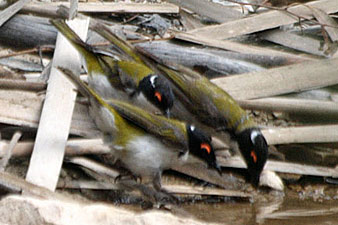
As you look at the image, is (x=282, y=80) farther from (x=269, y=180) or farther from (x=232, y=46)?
(x=269, y=180)

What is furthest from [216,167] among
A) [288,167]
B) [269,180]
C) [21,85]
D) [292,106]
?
[21,85]

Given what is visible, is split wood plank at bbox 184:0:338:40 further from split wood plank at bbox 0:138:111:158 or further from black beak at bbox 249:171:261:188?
split wood plank at bbox 0:138:111:158

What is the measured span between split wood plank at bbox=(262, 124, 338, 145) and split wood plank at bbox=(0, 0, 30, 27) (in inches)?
101

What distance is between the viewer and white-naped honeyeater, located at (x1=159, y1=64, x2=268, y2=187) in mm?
6430

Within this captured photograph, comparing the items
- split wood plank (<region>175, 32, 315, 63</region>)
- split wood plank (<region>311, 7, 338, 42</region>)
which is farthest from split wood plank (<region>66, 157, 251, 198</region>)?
split wood plank (<region>311, 7, 338, 42</region>)

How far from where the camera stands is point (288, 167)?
21.6 feet

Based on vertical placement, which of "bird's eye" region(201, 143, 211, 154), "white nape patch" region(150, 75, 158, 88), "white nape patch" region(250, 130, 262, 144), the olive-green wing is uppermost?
"white nape patch" region(150, 75, 158, 88)

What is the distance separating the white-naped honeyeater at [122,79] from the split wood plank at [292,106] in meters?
0.84

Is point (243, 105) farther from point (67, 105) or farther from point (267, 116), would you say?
point (67, 105)

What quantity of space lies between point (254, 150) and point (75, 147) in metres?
1.46

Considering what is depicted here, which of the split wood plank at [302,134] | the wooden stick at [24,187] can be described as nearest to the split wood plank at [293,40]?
the split wood plank at [302,134]

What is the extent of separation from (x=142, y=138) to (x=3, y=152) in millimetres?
1094

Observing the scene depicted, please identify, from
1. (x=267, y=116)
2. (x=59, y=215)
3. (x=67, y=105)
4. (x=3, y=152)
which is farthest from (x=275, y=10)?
(x=59, y=215)

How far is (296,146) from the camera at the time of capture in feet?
22.4
